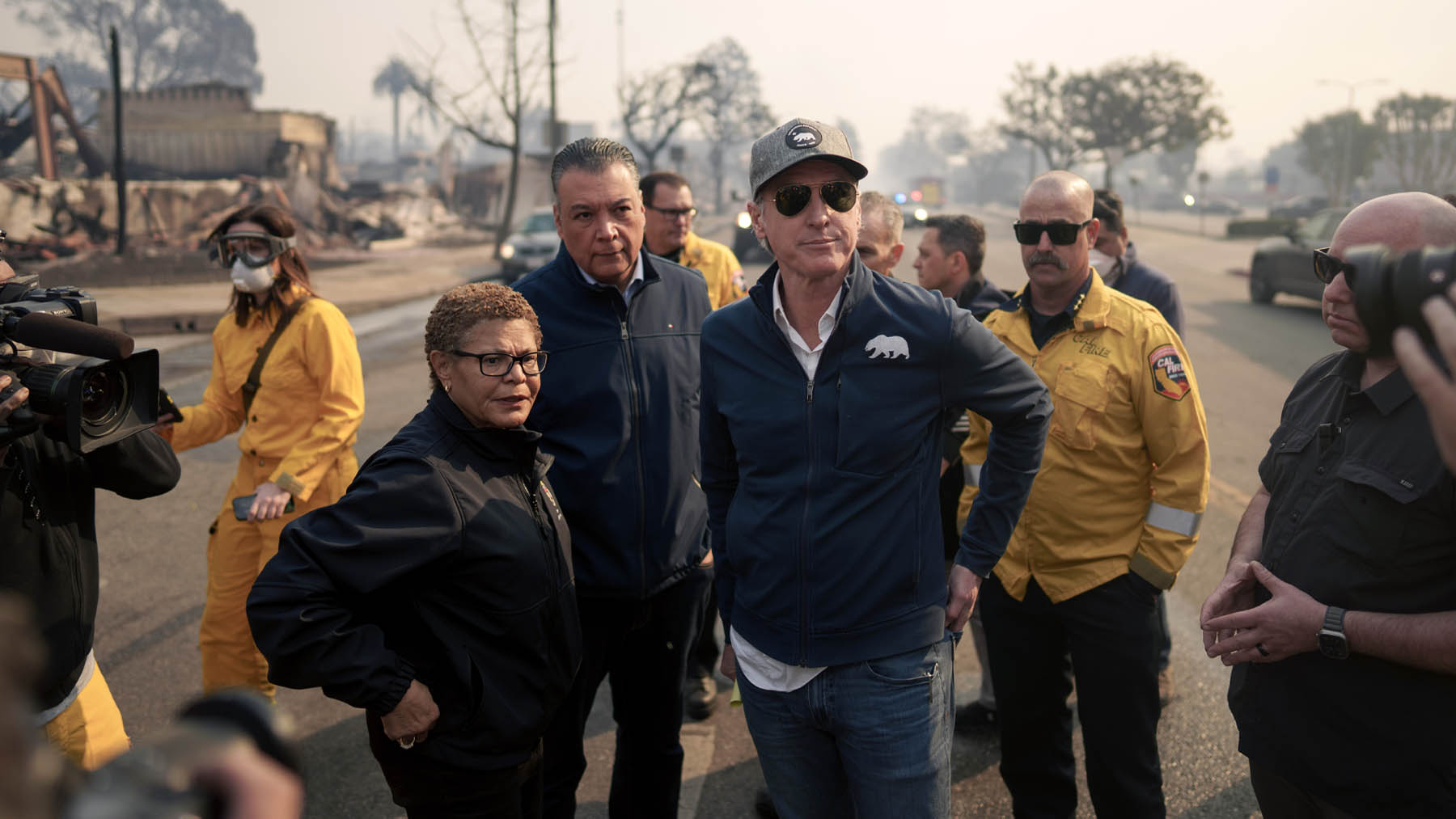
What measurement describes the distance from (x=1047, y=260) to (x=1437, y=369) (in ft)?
5.74

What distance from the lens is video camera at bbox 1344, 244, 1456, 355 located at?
58.4 inches

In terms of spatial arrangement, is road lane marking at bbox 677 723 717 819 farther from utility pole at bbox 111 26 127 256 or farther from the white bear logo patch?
utility pole at bbox 111 26 127 256

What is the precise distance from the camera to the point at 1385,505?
198cm

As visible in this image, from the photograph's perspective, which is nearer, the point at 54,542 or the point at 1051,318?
the point at 54,542

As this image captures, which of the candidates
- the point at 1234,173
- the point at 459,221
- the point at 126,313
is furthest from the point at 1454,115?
the point at 1234,173

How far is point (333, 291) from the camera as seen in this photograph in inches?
763

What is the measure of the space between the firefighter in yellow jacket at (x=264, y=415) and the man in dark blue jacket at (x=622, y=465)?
1104mm

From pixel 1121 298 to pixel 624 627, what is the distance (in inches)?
72.4

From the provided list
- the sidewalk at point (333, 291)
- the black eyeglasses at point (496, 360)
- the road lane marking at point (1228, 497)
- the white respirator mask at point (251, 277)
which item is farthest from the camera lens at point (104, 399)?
the sidewalk at point (333, 291)

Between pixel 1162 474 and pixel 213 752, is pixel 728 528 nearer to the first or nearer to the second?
pixel 1162 474

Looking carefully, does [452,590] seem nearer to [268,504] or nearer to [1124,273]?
[268,504]

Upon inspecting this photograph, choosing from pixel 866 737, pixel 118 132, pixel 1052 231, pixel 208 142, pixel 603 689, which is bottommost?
pixel 603 689

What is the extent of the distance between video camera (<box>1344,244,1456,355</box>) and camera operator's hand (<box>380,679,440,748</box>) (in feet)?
6.54

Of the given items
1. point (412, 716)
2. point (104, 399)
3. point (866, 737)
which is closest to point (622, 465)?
point (412, 716)
